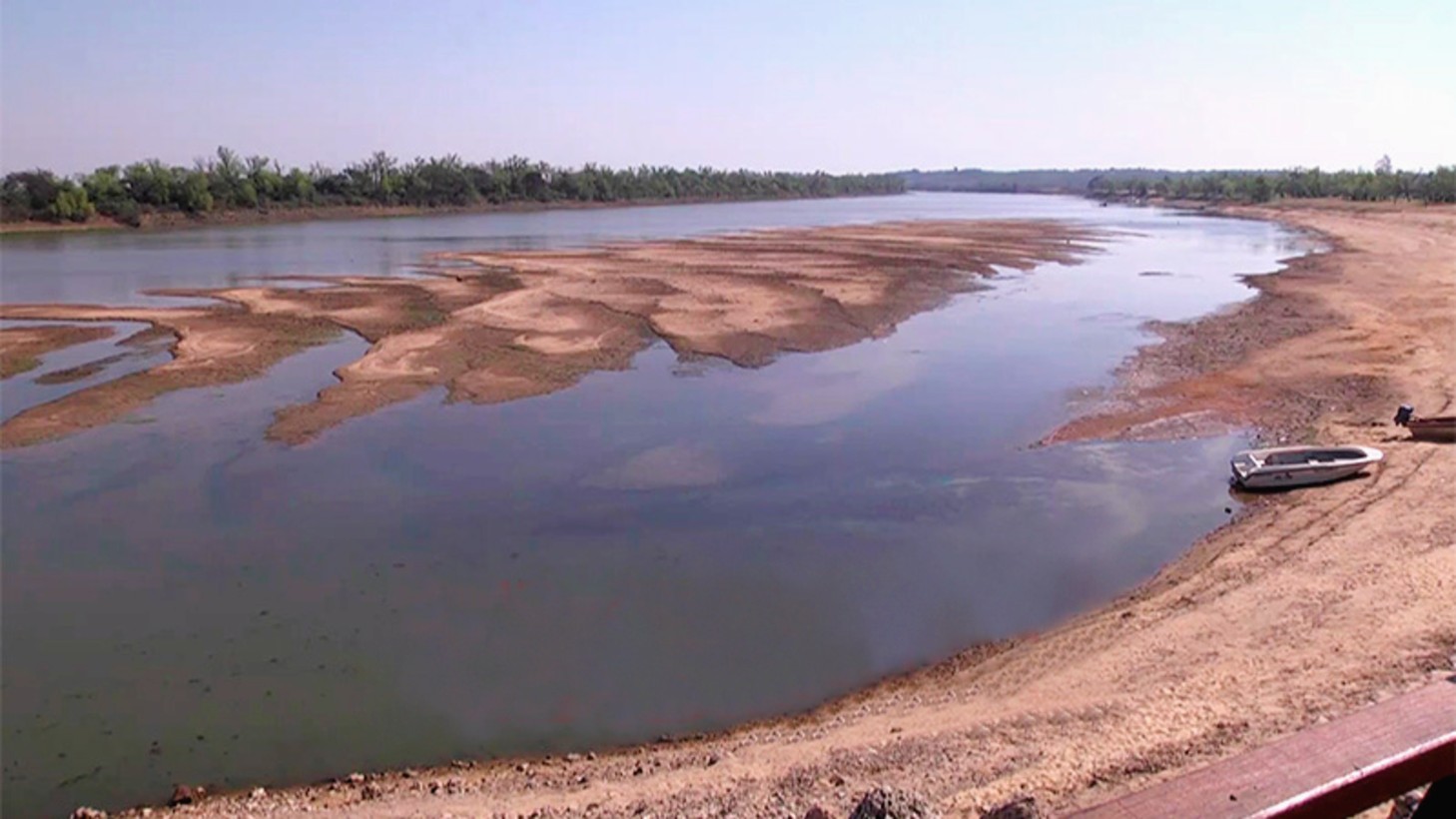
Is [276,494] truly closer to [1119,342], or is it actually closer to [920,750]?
[920,750]

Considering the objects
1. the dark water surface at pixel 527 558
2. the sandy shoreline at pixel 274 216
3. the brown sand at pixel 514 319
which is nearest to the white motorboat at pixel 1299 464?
the dark water surface at pixel 527 558

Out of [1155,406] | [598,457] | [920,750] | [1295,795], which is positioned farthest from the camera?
[1155,406]

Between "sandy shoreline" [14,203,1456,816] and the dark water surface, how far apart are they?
605 mm

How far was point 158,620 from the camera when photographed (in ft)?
31.3

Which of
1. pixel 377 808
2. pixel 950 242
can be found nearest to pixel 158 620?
pixel 377 808

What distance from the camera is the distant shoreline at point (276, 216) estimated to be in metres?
64.2

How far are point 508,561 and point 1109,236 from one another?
55.9 metres

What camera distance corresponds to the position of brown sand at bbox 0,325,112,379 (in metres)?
20.6

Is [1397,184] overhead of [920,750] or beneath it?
overhead

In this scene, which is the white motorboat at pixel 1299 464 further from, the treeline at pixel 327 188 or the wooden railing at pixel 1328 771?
the treeline at pixel 327 188

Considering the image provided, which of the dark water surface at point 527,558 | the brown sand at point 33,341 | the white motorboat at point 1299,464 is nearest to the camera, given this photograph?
the dark water surface at point 527,558

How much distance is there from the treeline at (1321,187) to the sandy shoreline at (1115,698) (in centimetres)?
7781

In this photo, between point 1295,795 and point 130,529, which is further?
point 130,529

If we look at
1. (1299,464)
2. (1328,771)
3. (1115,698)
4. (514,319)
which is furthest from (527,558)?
(514,319)
